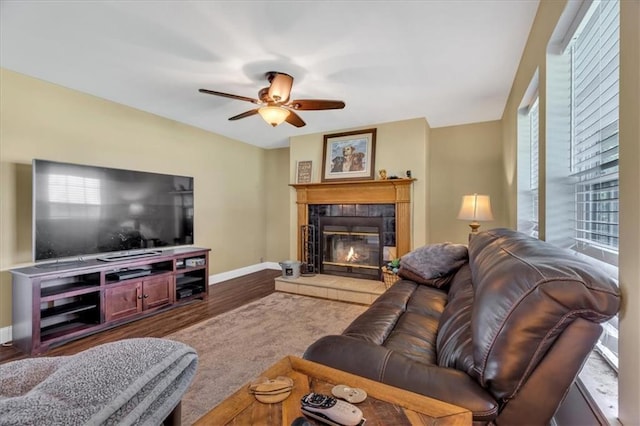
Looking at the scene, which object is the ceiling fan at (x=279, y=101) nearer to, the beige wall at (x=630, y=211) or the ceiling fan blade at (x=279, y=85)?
the ceiling fan blade at (x=279, y=85)

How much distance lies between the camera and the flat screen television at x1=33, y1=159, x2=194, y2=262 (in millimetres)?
2656

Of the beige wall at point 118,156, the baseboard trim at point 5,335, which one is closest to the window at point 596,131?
the beige wall at point 118,156

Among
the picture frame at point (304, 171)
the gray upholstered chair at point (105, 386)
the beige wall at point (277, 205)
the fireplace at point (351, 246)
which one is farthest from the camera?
the beige wall at point (277, 205)

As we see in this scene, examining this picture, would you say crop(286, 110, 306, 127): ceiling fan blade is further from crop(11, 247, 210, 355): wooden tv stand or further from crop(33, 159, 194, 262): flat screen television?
crop(11, 247, 210, 355): wooden tv stand

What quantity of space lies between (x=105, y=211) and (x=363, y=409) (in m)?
3.39

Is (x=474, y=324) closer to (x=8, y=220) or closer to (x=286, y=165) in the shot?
(x=8, y=220)

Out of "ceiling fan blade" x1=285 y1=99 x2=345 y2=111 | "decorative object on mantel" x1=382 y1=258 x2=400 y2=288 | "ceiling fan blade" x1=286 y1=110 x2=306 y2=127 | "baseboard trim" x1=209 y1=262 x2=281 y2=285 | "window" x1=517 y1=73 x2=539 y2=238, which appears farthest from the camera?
"baseboard trim" x1=209 y1=262 x2=281 y2=285

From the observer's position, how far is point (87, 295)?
9.57 feet

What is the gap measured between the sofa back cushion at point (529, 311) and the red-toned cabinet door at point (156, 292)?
3.32m

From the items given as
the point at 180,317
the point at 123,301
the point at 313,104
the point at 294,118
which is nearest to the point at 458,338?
the point at 313,104

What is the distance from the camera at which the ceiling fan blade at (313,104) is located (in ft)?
8.88

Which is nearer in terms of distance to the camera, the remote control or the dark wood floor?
the remote control

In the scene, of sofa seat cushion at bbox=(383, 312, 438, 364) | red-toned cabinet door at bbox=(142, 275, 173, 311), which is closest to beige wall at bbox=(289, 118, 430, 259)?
sofa seat cushion at bbox=(383, 312, 438, 364)

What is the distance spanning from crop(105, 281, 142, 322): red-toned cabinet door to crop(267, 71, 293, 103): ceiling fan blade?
243 cm
